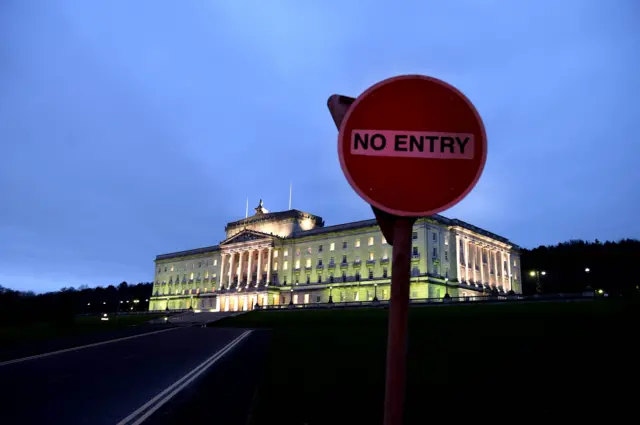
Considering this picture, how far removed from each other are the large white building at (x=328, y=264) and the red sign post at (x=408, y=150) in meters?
83.2

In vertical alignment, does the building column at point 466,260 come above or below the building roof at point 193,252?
below

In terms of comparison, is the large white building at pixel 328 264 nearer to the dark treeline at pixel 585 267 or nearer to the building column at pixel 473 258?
the building column at pixel 473 258

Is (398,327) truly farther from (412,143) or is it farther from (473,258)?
(473,258)

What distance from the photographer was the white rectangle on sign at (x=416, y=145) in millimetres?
2848

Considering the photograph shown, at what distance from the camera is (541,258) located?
11794 cm

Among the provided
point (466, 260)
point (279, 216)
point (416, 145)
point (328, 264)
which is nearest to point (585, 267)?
point (466, 260)

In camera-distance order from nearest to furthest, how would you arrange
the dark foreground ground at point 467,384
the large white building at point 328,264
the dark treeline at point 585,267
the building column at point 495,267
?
1. the dark foreground ground at point 467,384
2. the large white building at point 328,264
3. the dark treeline at point 585,267
4. the building column at point 495,267

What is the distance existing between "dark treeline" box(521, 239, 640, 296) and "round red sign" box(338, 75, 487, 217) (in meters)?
106

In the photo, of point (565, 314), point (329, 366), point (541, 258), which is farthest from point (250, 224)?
point (329, 366)

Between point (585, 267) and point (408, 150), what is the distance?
392 feet

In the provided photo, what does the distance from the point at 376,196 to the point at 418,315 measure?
52.3 metres

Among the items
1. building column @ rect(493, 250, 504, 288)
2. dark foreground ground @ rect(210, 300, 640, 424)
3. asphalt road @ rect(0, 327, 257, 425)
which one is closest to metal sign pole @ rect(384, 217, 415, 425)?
dark foreground ground @ rect(210, 300, 640, 424)

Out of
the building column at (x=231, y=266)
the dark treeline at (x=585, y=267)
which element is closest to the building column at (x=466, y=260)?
the dark treeline at (x=585, y=267)

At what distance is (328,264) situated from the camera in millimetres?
106938
